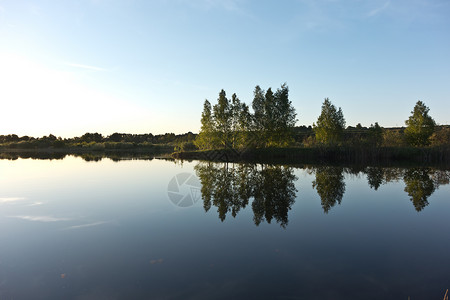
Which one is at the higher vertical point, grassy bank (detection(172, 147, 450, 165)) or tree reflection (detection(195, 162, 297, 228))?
grassy bank (detection(172, 147, 450, 165))

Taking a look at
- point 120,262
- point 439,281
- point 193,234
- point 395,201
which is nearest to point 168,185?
point 193,234

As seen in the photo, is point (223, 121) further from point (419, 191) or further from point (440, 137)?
A: point (440, 137)

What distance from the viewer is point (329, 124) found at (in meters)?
53.9

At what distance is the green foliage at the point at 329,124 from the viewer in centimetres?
5384

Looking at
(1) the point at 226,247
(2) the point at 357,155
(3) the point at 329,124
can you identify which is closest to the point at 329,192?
(1) the point at 226,247

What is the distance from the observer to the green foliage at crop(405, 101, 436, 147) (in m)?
48.8

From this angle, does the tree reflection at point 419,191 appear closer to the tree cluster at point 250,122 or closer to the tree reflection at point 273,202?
the tree reflection at point 273,202

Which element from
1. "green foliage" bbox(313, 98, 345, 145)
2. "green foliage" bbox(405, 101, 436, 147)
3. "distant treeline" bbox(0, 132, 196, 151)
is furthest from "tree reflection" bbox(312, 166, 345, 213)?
"distant treeline" bbox(0, 132, 196, 151)

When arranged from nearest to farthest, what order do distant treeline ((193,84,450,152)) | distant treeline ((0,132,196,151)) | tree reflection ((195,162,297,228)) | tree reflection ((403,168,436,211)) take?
→ tree reflection ((195,162,297,228))
tree reflection ((403,168,436,211))
distant treeline ((193,84,450,152))
distant treeline ((0,132,196,151))

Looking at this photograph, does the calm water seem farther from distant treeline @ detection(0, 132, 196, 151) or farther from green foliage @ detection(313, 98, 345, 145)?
distant treeline @ detection(0, 132, 196, 151)

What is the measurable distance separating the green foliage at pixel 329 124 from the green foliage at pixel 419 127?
1212 centimetres

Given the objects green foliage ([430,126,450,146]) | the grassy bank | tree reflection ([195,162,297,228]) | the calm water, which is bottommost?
the calm water

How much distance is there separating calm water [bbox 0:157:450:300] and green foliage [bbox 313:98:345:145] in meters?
42.8

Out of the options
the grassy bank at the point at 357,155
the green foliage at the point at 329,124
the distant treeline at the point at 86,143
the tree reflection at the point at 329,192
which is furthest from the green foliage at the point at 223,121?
the tree reflection at the point at 329,192
